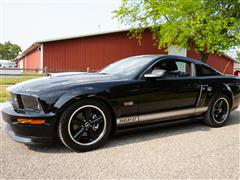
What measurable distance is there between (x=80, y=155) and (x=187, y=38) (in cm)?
1342

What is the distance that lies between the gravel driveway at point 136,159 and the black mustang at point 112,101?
0.24m

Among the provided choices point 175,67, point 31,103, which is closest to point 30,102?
point 31,103

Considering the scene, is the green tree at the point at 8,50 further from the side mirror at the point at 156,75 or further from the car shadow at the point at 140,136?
the side mirror at the point at 156,75

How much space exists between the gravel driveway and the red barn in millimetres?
13535

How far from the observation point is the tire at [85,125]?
3.11m

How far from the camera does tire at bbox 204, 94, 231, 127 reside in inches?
181

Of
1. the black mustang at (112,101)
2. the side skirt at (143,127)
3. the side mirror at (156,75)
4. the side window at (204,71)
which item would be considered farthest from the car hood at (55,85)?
the side window at (204,71)

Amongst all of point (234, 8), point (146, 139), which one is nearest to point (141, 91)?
point (146, 139)

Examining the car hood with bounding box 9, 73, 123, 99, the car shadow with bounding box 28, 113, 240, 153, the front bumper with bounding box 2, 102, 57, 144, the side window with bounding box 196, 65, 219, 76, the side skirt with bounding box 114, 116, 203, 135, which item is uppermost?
the side window with bounding box 196, 65, 219, 76

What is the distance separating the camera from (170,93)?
398cm

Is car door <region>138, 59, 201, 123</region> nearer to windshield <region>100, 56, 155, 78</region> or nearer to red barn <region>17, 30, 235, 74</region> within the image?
windshield <region>100, 56, 155, 78</region>

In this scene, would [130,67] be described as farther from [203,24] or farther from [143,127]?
[203,24]

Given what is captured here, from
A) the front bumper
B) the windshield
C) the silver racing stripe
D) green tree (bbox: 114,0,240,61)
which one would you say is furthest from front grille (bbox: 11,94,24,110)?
green tree (bbox: 114,0,240,61)

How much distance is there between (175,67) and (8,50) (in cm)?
9638
